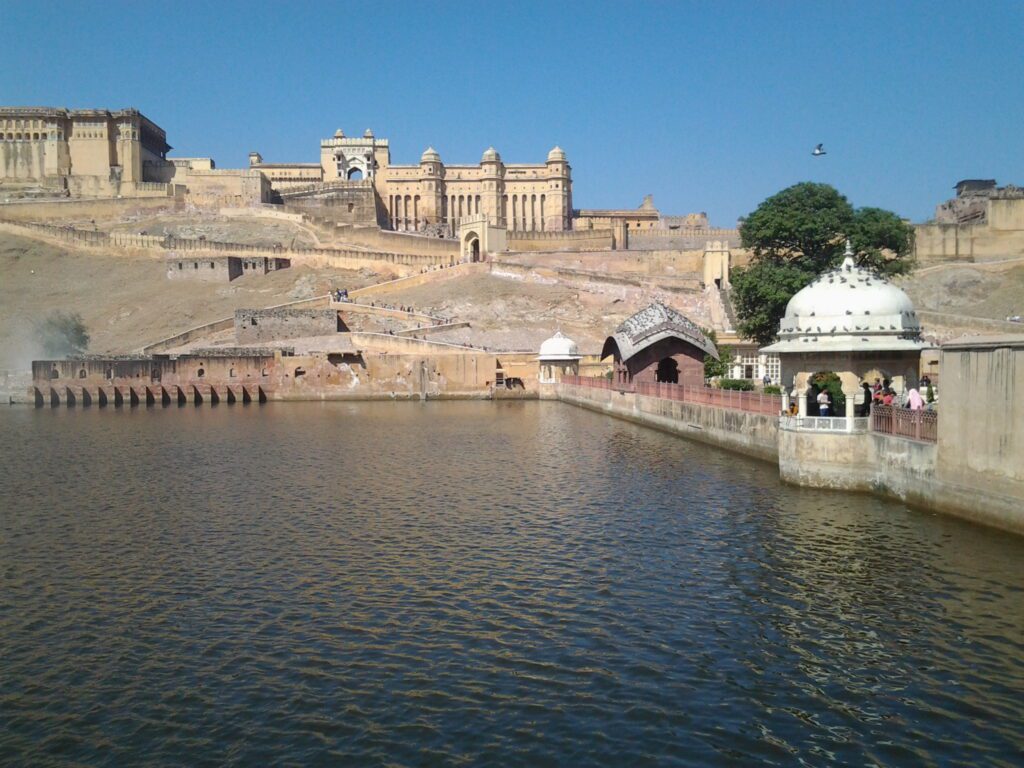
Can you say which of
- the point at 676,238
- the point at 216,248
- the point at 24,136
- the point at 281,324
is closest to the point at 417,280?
the point at 281,324

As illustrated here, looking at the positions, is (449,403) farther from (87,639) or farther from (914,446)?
(87,639)

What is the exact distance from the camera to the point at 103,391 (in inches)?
1738

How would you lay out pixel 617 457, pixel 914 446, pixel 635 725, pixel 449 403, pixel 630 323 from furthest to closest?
pixel 449 403, pixel 630 323, pixel 617 457, pixel 914 446, pixel 635 725

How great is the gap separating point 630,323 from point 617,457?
41.0 ft

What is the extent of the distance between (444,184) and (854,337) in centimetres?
7682

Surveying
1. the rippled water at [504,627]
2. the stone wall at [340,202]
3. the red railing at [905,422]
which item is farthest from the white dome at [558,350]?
the stone wall at [340,202]

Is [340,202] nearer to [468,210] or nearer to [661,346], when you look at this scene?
[468,210]

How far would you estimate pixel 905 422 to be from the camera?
1484 centimetres

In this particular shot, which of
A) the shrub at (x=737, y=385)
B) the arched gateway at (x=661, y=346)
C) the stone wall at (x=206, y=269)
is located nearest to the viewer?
the shrub at (x=737, y=385)

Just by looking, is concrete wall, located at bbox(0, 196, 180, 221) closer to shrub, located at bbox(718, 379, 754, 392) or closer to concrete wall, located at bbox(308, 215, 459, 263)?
concrete wall, located at bbox(308, 215, 459, 263)

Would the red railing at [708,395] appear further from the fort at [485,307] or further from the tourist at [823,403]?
the tourist at [823,403]

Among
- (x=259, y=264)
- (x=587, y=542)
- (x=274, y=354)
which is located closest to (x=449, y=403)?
(x=274, y=354)

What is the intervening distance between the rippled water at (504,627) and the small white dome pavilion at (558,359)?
85.3 feet

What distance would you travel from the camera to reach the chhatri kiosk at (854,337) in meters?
16.7
